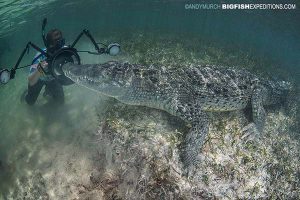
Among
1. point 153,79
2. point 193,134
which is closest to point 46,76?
point 153,79

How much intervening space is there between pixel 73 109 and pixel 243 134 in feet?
17.5

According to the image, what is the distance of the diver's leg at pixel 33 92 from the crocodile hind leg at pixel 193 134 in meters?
5.20

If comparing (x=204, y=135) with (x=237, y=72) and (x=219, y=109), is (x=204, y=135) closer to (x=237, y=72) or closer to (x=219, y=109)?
(x=219, y=109)

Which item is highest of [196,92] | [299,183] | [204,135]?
[196,92]

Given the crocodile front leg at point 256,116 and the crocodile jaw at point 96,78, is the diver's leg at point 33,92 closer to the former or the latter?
the crocodile jaw at point 96,78

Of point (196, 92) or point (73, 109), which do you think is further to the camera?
point (73, 109)

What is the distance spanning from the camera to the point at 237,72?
873 cm

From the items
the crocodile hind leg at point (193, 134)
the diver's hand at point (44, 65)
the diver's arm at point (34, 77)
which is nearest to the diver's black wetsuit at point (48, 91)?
the diver's arm at point (34, 77)

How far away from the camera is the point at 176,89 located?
24.1 feet

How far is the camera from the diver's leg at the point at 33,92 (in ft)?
31.0

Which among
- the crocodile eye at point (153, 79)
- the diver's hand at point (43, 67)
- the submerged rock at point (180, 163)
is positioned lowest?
the submerged rock at point (180, 163)

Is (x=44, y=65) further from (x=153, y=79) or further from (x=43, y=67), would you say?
(x=153, y=79)

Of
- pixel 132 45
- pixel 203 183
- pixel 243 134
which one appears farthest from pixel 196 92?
pixel 132 45

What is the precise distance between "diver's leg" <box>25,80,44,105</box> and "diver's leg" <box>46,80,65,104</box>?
0.26 m
